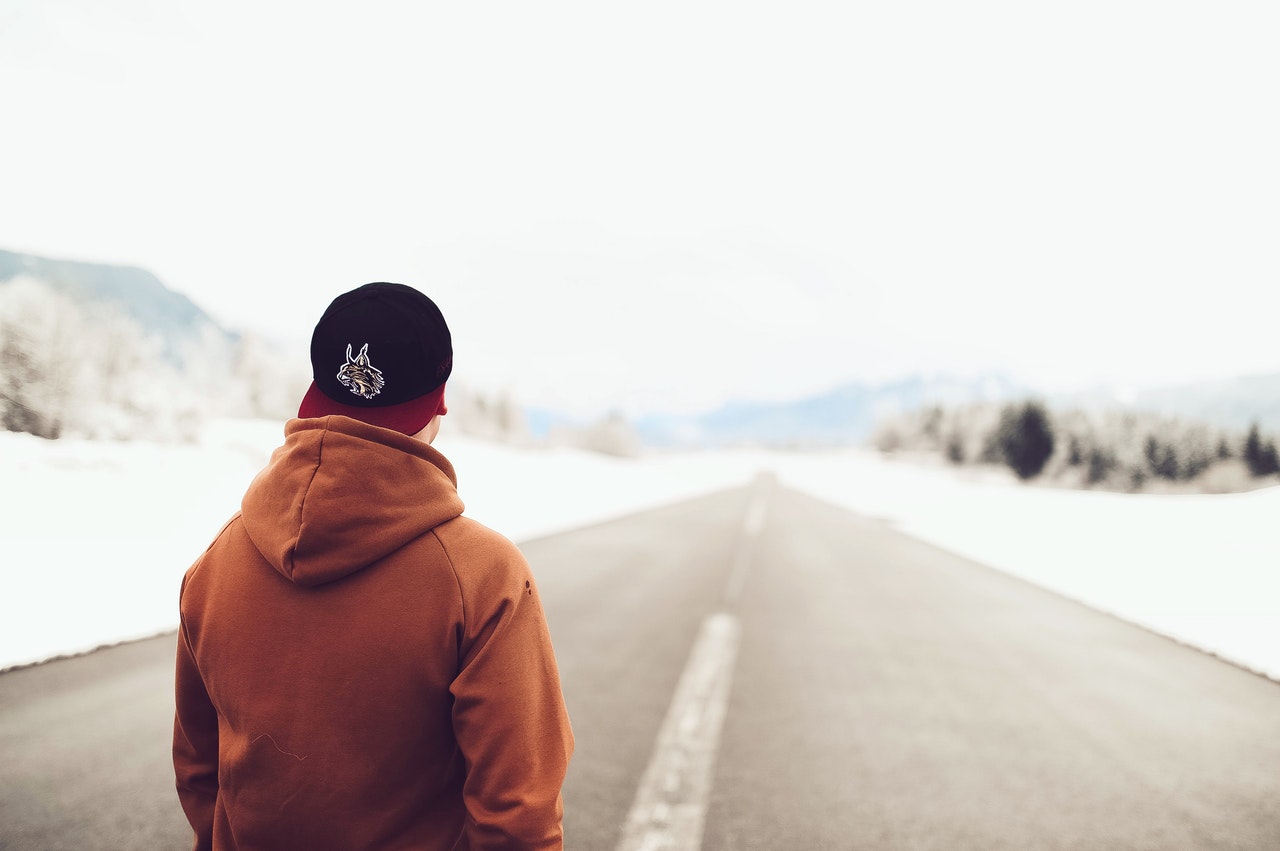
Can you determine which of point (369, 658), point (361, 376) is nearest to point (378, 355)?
point (361, 376)

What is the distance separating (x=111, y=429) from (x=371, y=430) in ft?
49.7

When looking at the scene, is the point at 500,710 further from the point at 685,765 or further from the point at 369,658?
the point at 685,765

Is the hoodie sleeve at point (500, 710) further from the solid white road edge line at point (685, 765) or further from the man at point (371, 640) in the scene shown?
the solid white road edge line at point (685, 765)

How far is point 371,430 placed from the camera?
137 centimetres

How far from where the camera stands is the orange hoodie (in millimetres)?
1336

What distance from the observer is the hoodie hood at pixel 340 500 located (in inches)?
51.0

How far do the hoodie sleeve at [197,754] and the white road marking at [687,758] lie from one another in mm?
2161

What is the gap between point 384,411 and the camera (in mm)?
1478

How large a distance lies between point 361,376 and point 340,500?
28cm

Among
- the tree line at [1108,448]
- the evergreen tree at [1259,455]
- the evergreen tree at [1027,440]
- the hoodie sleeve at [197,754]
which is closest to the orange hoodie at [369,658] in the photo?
the hoodie sleeve at [197,754]

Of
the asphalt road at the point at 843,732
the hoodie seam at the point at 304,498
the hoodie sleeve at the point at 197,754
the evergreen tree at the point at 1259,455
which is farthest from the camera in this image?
the evergreen tree at the point at 1259,455

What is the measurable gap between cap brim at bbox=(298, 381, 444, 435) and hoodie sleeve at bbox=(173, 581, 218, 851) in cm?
65

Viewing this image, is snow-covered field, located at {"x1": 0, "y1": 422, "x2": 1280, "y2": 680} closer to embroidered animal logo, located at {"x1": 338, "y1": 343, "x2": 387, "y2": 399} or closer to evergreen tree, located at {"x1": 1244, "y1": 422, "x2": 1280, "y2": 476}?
embroidered animal logo, located at {"x1": 338, "y1": 343, "x2": 387, "y2": 399}

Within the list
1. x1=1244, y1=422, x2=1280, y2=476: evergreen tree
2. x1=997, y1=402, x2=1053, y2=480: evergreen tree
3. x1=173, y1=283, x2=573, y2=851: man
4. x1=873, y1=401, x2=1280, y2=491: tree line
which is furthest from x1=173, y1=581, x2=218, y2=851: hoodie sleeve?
x1=997, y1=402, x2=1053, y2=480: evergreen tree
